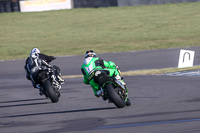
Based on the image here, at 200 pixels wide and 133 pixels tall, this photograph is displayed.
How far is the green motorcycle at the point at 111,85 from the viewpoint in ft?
32.4

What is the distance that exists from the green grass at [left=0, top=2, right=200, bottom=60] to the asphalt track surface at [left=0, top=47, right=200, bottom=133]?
12.9 metres

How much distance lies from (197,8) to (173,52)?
1597 centimetres

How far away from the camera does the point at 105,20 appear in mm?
38969

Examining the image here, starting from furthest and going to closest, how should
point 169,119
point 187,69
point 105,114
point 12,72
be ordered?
point 12,72
point 187,69
point 105,114
point 169,119

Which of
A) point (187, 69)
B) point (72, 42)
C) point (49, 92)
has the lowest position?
point (72, 42)

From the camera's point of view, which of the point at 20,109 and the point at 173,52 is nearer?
the point at 20,109

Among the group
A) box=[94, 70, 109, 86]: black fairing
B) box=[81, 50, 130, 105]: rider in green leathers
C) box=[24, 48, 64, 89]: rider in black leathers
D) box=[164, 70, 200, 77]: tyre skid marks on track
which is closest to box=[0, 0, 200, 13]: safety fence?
box=[164, 70, 200, 77]: tyre skid marks on track

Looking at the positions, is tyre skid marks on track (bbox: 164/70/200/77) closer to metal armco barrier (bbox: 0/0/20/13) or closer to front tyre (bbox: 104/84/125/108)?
front tyre (bbox: 104/84/125/108)

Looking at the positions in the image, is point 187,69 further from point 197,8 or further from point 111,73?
point 197,8

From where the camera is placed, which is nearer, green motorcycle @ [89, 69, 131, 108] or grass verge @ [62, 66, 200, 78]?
green motorcycle @ [89, 69, 131, 108]

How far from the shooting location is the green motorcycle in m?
9.88

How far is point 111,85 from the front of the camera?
9.97m

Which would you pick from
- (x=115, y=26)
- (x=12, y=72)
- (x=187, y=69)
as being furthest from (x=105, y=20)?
(x=187, y=69)

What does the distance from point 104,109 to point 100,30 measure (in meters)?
26.1
